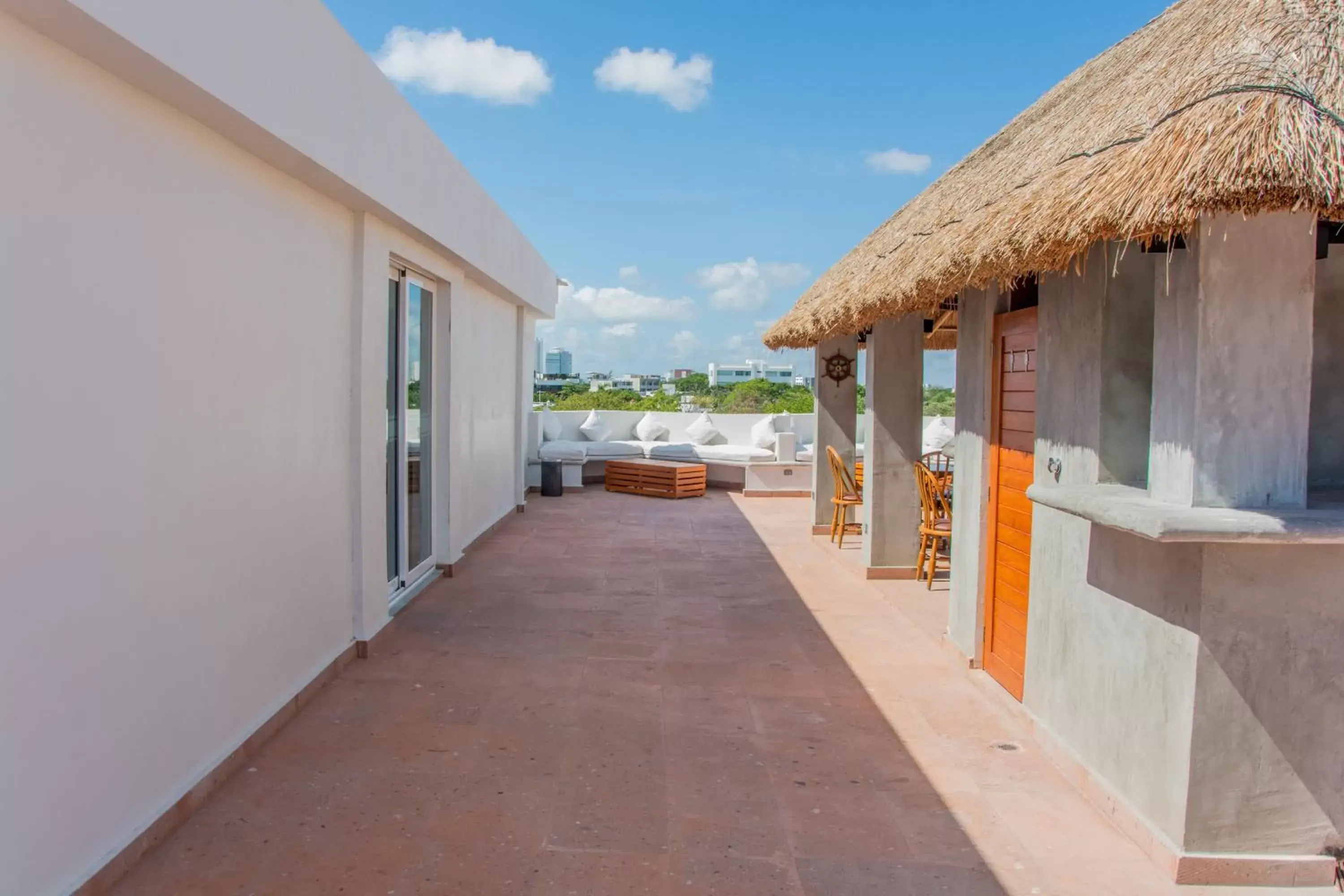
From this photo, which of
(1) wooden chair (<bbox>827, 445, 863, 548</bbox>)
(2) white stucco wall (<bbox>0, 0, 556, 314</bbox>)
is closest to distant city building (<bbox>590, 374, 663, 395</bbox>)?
(1) wooden chair (<bbox>827, 445, 863, 548</bbox>)

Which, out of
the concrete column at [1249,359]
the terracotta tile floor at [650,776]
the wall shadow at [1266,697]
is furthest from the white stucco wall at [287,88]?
the wall shadow at [1266,697]

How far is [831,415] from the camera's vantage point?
9.62 meters

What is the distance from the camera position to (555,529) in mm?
9977

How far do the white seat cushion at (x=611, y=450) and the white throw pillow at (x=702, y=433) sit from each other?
1027 mm

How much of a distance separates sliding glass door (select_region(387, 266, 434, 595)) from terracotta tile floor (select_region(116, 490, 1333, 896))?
521 millimetres

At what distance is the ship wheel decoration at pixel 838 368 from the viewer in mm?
9578

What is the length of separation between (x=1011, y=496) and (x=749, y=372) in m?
57.0

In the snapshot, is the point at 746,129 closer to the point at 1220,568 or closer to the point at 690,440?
the point at 690,440

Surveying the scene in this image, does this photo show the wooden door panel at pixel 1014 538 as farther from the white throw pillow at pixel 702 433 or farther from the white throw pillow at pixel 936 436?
the white throw pillow at pixel 702 433

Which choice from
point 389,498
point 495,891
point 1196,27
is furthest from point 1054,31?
point 495,891

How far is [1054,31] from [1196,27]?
254 inches

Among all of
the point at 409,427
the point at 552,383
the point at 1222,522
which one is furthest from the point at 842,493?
the point at 552,383

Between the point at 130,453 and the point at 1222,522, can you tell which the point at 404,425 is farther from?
the point at 1222,522

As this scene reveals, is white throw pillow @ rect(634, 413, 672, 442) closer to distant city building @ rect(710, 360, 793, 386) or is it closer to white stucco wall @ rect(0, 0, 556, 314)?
white stucco wall @ rect(0, 0, 556, 314)
